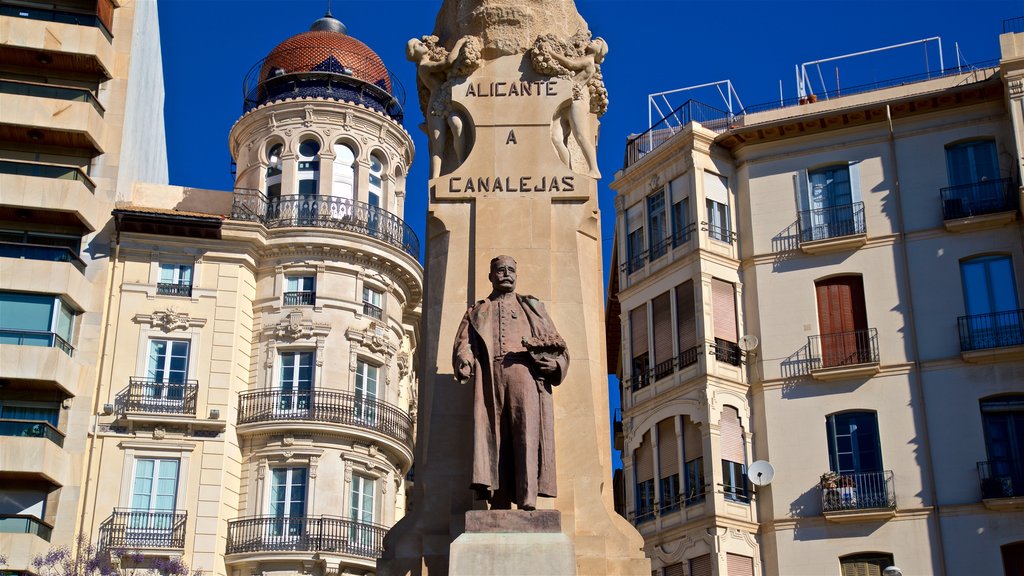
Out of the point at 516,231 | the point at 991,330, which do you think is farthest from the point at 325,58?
the point at 516,231

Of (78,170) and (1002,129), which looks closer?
(1002,129)

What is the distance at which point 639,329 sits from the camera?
43344 mm

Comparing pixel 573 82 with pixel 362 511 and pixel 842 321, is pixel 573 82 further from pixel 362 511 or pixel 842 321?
pixel 362 511

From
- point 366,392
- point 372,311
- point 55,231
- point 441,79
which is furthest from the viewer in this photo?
point 372,311

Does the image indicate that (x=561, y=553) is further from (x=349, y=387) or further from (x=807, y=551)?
(x=349, y=387)

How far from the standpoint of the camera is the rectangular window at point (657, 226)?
141ft

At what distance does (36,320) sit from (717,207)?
23.4 m

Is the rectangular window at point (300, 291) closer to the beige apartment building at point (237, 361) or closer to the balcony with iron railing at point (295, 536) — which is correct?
the beige apartment building at point (237, 361)

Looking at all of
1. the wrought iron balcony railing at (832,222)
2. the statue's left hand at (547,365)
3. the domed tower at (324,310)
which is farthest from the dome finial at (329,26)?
the statue's left hand at (547,365)

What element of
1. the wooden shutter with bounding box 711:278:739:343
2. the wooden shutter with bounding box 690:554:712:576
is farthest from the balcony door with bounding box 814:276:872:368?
the wooden shutter with bounding box 690:554:712:576

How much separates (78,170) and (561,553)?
40.4 meters

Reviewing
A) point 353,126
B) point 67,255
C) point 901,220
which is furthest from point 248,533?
point 901,220

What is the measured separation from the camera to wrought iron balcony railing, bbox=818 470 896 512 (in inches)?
1473

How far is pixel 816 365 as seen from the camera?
39.8m
